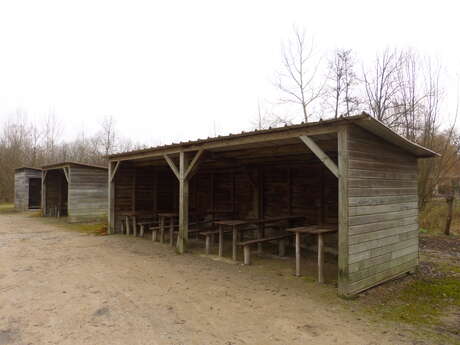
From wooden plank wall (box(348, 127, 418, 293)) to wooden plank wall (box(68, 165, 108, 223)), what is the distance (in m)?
12.4

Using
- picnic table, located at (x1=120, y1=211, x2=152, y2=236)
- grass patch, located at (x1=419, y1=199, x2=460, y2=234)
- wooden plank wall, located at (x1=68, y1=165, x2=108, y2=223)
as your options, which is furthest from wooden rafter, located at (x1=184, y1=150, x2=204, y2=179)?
grass patch, located at (x1=419, y1=199, x2=460, y2=234)

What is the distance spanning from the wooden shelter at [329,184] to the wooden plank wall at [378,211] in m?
0.01

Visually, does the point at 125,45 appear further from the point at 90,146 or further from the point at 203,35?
the point at 90,146

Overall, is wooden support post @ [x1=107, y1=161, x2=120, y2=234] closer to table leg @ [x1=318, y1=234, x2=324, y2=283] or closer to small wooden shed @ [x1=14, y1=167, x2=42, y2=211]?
table leg @ [x1=318, y1=234, x2=324, y2=283]

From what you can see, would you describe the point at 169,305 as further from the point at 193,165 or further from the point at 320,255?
the point at 193,165

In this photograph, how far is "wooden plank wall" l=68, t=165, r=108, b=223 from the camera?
13.1 meters

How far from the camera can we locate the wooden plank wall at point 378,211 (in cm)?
420

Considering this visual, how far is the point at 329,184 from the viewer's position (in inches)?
289

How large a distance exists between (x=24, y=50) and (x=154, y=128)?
86.6 feet

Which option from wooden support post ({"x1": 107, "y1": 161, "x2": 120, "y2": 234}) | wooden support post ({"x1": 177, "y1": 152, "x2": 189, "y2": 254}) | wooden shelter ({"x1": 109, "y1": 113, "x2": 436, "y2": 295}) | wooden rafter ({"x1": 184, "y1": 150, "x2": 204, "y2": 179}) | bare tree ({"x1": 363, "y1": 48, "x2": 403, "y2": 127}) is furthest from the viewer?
bare tree ({"x1": 363, "y1": 48, "x2": 403, "y2": 127})

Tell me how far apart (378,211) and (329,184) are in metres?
2.69

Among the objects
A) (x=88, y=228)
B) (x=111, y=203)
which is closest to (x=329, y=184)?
(x=111, y=203)

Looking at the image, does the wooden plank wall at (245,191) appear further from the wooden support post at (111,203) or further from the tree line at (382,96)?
the tree line at (382,96)

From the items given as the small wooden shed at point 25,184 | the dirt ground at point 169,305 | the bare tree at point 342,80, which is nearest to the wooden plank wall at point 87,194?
the dirt ground at point 169,305
